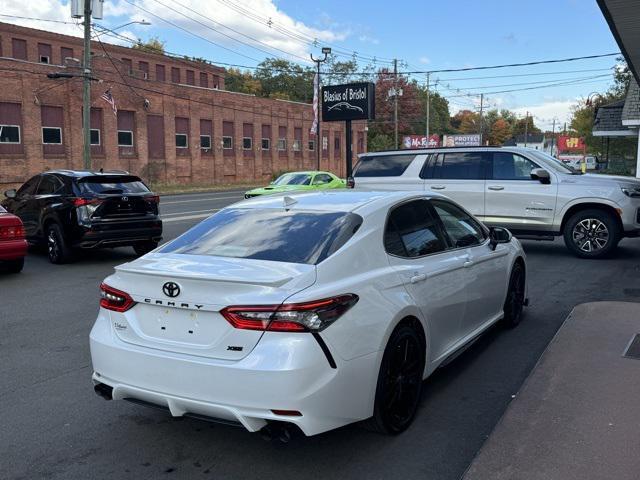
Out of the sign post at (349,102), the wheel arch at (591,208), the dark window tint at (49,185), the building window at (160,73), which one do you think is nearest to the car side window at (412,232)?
the wheel arch at (591,208)

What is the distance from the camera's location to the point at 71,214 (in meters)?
10.3

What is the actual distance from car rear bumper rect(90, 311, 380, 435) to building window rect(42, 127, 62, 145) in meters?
35.9

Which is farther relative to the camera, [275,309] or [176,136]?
[176,136]

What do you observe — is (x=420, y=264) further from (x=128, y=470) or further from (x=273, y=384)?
(x=128, y=470)

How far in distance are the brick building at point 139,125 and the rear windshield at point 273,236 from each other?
33.1 m

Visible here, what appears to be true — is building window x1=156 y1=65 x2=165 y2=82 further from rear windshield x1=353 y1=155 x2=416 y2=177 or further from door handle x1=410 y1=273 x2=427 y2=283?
door handle x1=410 y1=273 x2=427 y2=283

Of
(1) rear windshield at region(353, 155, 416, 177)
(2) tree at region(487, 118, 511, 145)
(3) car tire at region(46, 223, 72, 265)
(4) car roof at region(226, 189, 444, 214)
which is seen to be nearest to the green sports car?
(1) rear windshield at region(353, 155, 416, 177)

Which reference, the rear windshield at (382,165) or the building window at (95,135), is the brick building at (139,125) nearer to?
the building window at (95,135)

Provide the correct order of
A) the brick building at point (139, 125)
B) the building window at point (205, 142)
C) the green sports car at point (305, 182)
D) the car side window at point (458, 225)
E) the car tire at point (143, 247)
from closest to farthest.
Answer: the car side window at point (458, 225) < the car tire at point (143, 247) < the green sports car at point (305, 182) < the brick building at point (139, 125) < the building window at point (205, 142)

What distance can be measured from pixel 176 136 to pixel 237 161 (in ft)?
22.6

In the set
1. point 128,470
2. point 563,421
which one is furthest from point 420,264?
point 128,470

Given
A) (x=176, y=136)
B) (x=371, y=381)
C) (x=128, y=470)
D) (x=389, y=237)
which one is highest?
(x=176, y=136)

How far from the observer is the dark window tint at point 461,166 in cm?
1170

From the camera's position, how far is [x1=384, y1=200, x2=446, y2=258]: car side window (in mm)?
4289
